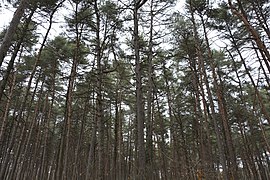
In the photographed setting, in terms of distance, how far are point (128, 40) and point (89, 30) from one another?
2280mm

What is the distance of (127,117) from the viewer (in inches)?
1035

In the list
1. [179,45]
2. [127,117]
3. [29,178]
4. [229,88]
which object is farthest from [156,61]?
[29,178]

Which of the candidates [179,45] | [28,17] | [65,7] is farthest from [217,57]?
[28,17]

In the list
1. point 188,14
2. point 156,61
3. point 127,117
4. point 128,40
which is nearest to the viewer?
point 128,40

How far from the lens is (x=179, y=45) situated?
522 inches

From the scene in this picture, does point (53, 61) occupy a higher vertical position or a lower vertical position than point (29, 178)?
higher

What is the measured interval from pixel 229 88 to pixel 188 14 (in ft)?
22.6

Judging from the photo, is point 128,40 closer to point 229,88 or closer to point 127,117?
point 229,88

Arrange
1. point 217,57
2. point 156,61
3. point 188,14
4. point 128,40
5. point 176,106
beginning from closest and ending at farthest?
point 128,40 < point 188,14 < point 156,61 < point 217,57 < point 176,106

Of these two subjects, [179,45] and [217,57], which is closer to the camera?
[179,45]

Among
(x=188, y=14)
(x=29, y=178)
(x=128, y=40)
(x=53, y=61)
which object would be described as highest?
(x=188, y=14)

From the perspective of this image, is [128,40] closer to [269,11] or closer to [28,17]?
[28,17]

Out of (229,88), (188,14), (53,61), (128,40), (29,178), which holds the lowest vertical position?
(29,178)

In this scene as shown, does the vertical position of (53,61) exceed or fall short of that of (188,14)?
it falls short
